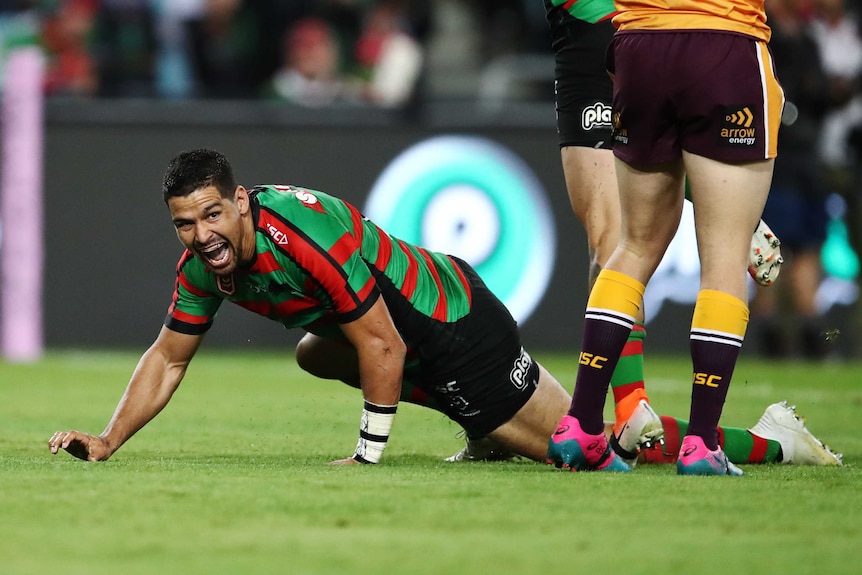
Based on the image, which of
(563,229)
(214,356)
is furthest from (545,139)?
(214,356)

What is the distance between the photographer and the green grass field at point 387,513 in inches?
119

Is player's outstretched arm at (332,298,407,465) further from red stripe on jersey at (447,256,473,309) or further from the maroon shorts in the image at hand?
the maroon shorts

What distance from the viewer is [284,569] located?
2912 millimetres

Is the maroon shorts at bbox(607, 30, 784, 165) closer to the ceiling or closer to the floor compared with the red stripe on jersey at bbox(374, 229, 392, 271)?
closer to the ceiling

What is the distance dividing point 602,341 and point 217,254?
49.1 inches

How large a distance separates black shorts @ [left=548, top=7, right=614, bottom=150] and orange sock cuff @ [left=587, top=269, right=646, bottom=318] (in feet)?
3.29

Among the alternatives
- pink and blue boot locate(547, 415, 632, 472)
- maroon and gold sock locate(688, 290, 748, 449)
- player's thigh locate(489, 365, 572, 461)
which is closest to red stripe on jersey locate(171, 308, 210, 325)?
player's thigh locate(489, 365, 572, 461)

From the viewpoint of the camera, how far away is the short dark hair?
4.52 metres

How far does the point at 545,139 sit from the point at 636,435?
6.55 metres

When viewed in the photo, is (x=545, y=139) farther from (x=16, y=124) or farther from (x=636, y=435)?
(x=636, y=435)

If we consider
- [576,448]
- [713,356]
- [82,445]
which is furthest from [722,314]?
[82,445]

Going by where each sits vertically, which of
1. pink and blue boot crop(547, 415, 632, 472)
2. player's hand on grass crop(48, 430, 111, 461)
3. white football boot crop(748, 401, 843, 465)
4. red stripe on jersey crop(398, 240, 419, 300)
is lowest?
player's hand on grass crop(48, 430, 111, 461)

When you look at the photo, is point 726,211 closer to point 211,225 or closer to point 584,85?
point 584,85

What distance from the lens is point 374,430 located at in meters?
4.68
